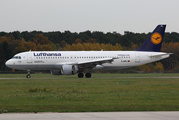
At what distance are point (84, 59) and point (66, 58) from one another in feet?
8.37

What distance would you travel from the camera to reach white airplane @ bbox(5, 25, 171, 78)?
4217cm

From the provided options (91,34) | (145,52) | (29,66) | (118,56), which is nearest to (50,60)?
(29,66)

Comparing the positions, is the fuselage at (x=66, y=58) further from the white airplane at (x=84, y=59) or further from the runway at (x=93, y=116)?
the runway at (x=93, y=116)

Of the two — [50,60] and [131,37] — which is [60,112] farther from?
[131,37]

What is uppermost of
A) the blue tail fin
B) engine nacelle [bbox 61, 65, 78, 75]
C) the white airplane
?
the blue tail fin

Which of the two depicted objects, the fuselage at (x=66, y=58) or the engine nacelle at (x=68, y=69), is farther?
the fuselage at (x=66, y=58)

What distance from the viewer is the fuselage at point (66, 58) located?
140 ft

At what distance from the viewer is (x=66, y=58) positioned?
43406 millimetres

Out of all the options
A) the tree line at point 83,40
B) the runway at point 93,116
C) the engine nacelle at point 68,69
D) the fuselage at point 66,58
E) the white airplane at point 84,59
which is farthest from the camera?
the tree line at point 83,40

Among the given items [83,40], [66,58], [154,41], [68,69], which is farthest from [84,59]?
[83,40]

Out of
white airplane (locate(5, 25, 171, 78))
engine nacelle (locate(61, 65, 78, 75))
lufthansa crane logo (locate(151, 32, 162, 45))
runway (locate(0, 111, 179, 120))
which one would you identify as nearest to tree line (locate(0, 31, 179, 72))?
lufthansa crane logo (locate(151, 32, 162, 45))

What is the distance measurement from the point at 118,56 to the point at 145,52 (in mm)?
4301

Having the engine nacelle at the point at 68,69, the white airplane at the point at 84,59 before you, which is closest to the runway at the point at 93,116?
the engine nacelle at the point at 68,69

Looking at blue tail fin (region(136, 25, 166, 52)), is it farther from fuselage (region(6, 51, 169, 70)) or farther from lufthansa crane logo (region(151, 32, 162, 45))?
fuselage (region(6, 51, 169, 70))
